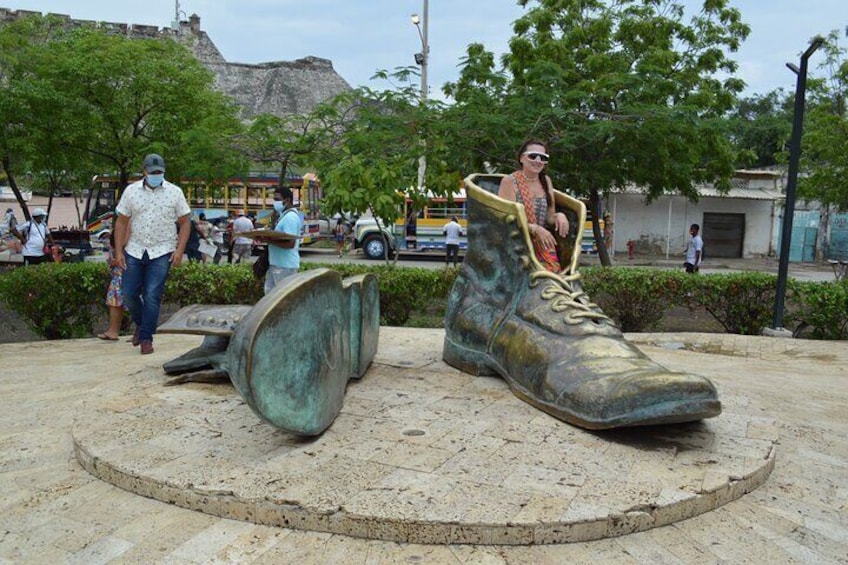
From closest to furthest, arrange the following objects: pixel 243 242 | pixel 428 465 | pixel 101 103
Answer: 1. pixel 428 465
2. pixel 101 103
3. pixel 243 242

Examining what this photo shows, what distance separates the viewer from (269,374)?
2.59 metres

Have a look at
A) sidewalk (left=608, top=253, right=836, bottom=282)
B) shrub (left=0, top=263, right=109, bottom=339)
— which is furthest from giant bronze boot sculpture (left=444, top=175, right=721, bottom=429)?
sidewalk (left=608, top=253, right=836, bottom=282)

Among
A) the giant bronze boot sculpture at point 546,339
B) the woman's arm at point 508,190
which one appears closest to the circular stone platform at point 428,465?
the giant bronze boot sculpture at point 546,339

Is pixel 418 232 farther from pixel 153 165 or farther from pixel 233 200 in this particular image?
pixel 153 165

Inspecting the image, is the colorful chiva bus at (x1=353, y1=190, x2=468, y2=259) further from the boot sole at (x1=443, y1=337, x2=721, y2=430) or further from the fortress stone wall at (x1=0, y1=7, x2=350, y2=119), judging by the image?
the fortress stone wall at (x1=0, y1=7, x2=350, y2=119)

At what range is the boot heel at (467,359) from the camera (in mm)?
4078

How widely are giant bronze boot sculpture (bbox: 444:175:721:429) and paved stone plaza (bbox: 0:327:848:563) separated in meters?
0.16

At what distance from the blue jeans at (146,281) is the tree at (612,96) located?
18.7 ft

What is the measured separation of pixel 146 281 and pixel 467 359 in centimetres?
262

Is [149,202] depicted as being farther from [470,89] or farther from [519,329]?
[470,89]

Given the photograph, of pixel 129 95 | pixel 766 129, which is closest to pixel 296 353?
pixel 129 95

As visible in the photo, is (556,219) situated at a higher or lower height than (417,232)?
higher

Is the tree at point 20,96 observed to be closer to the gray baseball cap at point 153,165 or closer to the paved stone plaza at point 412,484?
the gray baseball cap at point 153,165

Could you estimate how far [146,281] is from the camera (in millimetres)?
5312
